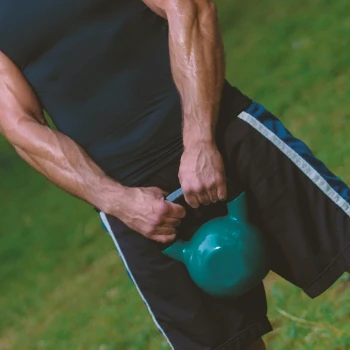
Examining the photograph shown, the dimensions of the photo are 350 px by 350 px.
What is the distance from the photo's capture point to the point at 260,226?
258 centimetres

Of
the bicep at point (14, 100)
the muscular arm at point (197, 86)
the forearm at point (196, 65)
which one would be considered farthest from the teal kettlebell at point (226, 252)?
the bicep at point (14, 100)

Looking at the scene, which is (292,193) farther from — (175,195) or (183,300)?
(183,300)

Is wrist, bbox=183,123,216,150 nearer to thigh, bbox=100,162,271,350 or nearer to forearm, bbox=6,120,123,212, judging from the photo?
thigh, bbox=100,162,271,350

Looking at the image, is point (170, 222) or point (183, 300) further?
point (183, 300)

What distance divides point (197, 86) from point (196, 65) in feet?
0.19

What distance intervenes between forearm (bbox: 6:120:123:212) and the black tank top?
5 centimetres

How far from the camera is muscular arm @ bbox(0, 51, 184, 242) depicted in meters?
2.45

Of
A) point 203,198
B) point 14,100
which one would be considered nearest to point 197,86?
point 203,198

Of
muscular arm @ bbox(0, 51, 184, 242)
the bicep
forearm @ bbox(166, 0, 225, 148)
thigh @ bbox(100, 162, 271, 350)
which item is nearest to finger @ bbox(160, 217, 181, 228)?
muscular arm @ bbox(0, 51, 184, 242)

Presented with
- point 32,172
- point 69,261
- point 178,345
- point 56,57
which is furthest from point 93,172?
point 32,172

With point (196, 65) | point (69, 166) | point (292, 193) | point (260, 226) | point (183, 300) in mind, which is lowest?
point (183, 300)

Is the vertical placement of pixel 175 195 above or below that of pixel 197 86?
below

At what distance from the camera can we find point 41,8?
2.46 meters

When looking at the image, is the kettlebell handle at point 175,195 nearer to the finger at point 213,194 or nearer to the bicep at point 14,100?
the finger at point 213,194
